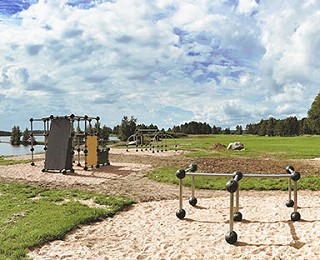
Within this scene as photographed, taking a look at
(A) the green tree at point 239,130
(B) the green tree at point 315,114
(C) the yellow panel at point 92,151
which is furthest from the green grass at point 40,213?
(A) the green tree at point 239,130

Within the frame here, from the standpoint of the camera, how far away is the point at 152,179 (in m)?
12.0

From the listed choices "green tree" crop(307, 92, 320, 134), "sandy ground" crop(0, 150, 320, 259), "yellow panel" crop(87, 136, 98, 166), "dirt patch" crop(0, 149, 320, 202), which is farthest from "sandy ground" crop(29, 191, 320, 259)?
"green tree" crop(307, 92, 320, 134)

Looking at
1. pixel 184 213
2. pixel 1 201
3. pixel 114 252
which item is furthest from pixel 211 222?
pixel 1 201

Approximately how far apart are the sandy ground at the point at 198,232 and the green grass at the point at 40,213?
220 millimetres

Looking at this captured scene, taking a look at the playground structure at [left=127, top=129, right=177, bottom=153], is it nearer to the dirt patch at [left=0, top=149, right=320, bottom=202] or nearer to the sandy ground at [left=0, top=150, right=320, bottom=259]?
the dirt patch at [left=0, top=149, right=320, bottom=202]

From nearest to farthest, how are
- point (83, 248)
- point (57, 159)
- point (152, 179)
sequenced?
point (83, 248), point (152, 179), point (57, 159)

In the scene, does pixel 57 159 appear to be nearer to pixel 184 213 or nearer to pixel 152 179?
pixel 152 179

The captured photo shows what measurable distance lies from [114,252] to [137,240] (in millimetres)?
571

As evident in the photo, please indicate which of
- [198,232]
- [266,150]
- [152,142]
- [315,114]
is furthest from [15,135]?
[198,232]

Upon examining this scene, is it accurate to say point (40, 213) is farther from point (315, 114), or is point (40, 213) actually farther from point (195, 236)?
point (315, 114)

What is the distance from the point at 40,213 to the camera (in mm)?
6938

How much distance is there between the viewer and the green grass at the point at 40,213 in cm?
542

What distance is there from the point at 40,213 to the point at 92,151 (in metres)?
→ 8.55

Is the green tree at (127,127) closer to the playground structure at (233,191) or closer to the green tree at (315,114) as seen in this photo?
the green tree at (315,114)
